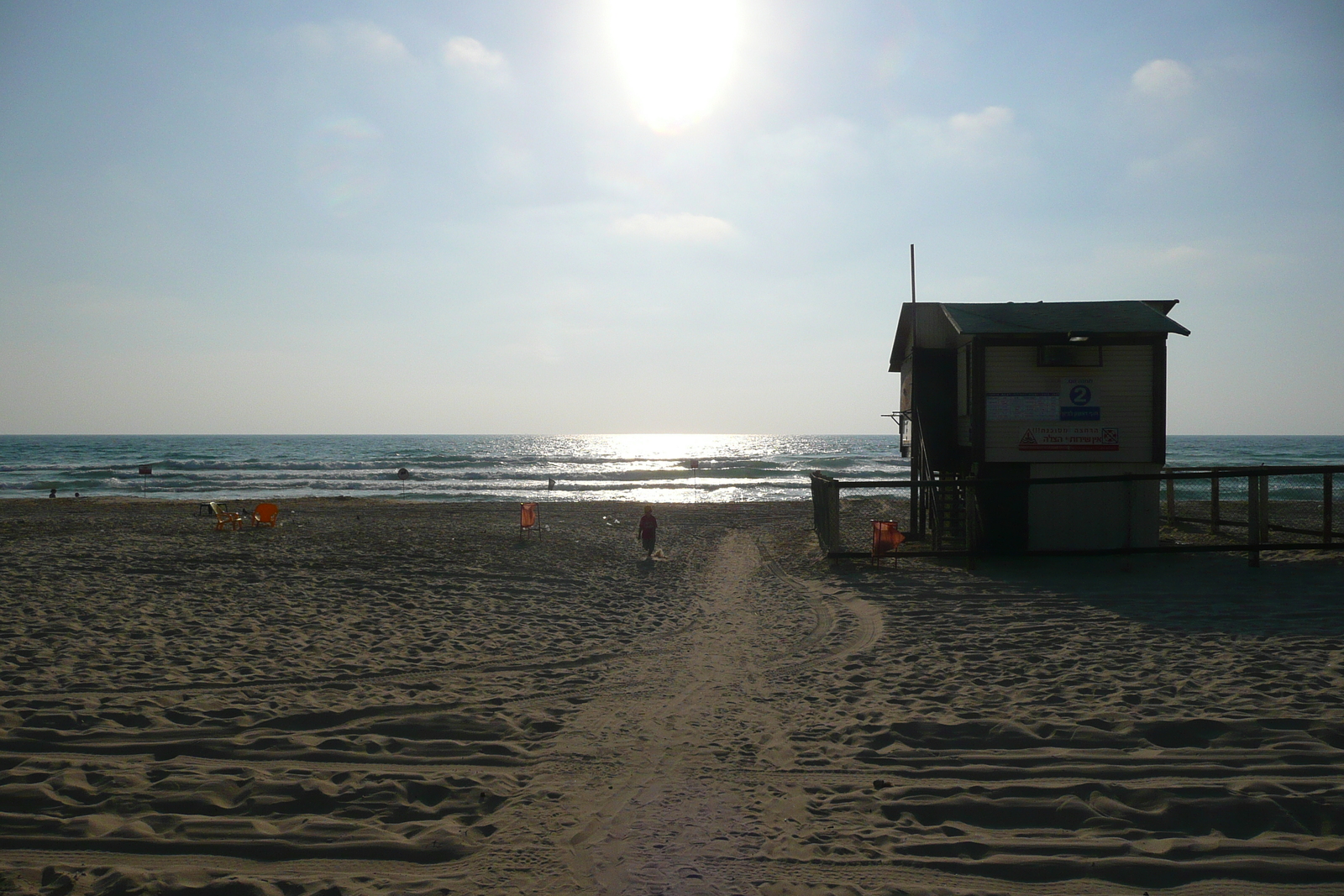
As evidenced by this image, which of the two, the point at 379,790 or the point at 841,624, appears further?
the point at 841,624

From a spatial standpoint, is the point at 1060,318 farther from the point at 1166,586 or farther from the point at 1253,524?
the point at 1166,586

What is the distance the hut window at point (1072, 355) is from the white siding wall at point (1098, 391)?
121 mm

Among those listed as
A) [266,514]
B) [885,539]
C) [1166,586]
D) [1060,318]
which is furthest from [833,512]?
[266,514]

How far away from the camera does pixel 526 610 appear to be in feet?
36.1

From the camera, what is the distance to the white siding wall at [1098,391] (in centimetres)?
1424

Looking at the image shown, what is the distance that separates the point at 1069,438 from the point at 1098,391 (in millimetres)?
1030

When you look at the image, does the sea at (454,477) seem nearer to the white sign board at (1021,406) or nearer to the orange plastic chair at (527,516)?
the orange plastic chair at (527,516)

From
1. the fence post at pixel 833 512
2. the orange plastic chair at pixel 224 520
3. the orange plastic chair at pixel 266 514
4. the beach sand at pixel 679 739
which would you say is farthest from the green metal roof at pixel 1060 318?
the orange plastic chair at pixel 224 520

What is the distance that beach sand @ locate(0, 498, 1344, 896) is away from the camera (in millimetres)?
4145

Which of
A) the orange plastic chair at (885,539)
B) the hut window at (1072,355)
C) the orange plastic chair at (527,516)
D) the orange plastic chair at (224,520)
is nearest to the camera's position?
the orange plastic chair at (885,539)

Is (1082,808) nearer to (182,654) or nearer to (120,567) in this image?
(182,654)

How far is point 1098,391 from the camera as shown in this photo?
563 inches

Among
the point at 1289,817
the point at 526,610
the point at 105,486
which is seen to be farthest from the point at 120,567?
the point at 105,486

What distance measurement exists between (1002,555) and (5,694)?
47.8 ft
